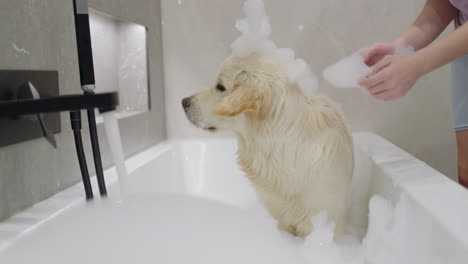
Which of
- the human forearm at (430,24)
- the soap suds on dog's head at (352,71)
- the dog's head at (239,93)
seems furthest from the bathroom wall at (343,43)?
the dog's head at (239,93)

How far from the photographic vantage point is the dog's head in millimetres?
733

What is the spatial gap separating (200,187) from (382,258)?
2.73 feet

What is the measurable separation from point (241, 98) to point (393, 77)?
329 millimetres

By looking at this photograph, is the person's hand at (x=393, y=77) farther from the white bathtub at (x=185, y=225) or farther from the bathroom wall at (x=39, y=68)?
the bathroom wall at (x=39, y=68)

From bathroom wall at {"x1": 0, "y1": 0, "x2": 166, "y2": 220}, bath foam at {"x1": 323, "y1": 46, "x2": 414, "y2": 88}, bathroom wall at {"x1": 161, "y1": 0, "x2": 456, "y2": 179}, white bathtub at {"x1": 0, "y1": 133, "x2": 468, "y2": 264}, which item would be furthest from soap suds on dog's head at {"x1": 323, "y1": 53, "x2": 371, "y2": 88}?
bathroom wall at {"x1": 0, "y1": 0, "x2": 166, "y2": 220}

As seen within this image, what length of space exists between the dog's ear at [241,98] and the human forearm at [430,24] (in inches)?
18.8

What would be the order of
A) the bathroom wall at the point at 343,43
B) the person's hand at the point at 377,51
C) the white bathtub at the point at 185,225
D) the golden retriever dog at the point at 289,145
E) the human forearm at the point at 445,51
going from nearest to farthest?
the white bathtub at the point at 185,225 → the human forearm at the point at 445,51 → the golden retriever dog at the point at 289,145 → the person's hand at the point at 377,51 → the bathroom wall at the point at 343,43

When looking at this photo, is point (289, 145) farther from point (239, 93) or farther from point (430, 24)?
point (430, 24)

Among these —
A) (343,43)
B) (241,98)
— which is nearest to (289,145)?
(241,98)

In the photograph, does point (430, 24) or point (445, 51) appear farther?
point (430, 24)

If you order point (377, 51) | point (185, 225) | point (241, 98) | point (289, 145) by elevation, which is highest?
point (377, 51)

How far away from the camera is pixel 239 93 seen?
29.0 inches

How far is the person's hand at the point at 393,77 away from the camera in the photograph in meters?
0.72

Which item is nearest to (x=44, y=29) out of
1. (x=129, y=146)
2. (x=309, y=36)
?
(x=129, y=146)
